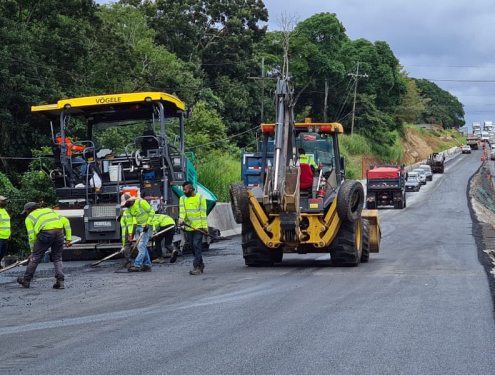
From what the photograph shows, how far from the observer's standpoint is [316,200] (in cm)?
1570

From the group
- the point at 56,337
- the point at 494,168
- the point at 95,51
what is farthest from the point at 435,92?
the point at 56,337

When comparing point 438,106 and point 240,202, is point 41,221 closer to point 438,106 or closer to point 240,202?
point 240,202

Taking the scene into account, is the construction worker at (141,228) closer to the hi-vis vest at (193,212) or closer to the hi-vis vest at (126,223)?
the hi-vis vest at (126,223)

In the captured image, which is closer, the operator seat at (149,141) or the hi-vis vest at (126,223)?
the hi-vis vest at (126,223)

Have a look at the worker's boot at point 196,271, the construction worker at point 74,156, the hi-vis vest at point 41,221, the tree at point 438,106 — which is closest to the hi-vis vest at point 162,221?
the construction worker at point 74,156

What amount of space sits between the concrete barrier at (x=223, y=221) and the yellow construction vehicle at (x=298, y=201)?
11.5 m

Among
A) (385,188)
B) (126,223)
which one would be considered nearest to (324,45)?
(385,188)

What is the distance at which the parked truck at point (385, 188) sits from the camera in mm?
48906

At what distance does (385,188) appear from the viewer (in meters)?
48.9

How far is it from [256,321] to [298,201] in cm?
569

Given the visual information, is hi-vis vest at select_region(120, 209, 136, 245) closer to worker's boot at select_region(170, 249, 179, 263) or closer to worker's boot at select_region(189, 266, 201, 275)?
worker's boot at select_region(170, 249, 179, 263)

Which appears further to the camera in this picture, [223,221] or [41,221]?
[223,221]

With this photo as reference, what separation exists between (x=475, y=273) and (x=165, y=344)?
854 cm

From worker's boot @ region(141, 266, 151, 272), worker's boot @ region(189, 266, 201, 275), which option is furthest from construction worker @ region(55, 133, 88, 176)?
worker's boot @ region(189, 266, 201, 275)
